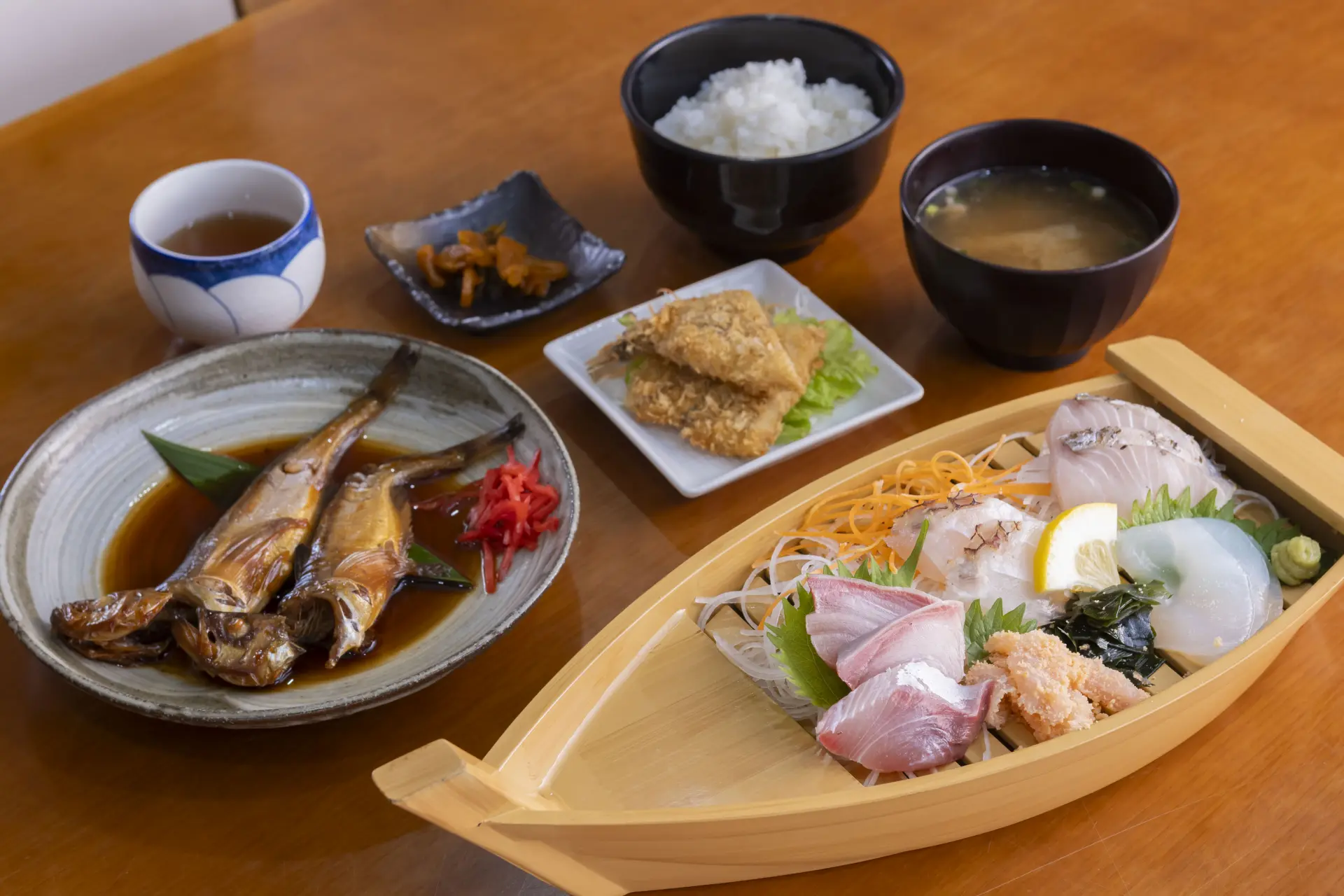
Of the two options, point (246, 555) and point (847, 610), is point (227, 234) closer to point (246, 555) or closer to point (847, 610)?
point (246, 555)

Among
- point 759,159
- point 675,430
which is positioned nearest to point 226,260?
point 675,430

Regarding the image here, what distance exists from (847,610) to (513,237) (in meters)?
0.99

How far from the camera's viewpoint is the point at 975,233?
1.67 metres

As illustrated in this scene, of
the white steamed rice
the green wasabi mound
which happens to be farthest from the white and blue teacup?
the green wasabi mound

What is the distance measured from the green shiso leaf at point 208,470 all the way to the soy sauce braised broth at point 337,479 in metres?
0.01

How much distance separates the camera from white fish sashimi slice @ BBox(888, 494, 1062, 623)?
1.21 metres

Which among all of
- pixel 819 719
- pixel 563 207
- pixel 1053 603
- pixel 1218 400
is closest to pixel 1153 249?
pixel 1218 400

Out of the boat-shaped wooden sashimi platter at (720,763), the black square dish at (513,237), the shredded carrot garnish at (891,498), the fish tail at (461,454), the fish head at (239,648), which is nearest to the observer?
the boat-shaped wooden sashimi platter at (720,763)

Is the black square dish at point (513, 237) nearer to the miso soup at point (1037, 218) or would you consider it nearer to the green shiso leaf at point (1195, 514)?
the miso soup at point (1037, 218)

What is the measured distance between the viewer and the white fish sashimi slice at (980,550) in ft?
3.95

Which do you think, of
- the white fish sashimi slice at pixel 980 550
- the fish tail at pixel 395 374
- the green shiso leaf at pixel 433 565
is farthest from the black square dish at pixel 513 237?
the white fish sashimi slice at pixel 980 550

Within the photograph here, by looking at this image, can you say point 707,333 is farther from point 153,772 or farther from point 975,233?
point 153,772

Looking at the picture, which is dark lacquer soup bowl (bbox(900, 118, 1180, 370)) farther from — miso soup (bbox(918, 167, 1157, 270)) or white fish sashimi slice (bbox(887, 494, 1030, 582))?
white fish sashimi slice (bbox(887, 494, 1030, 582))

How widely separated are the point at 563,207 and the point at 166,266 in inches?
26.1
